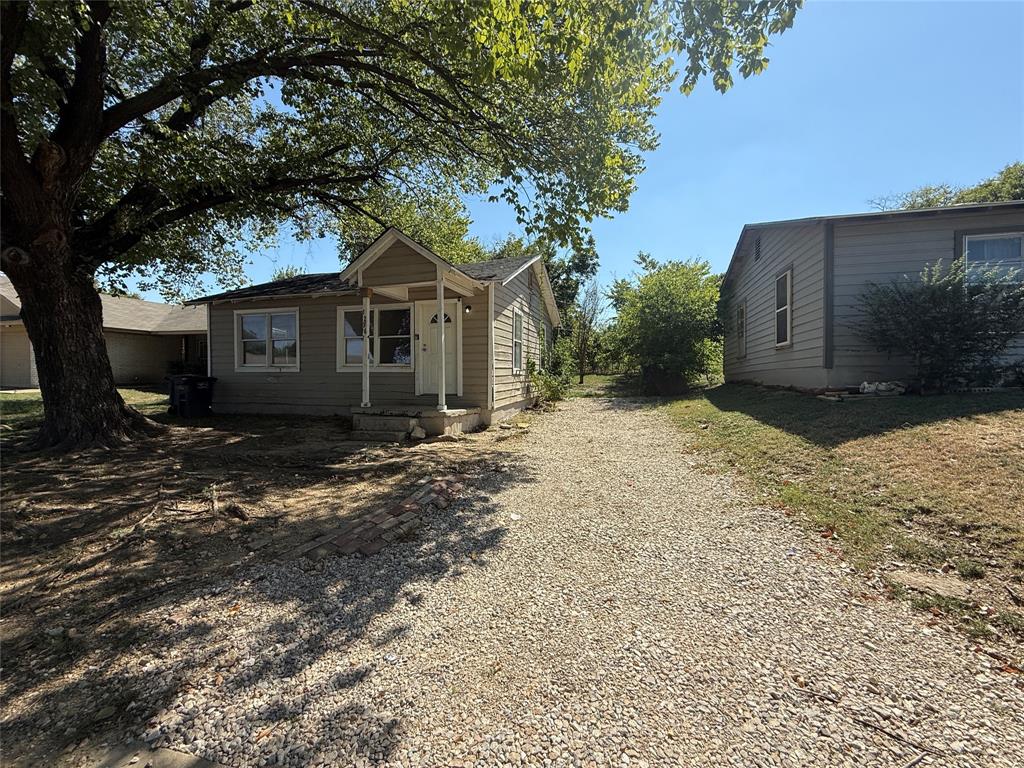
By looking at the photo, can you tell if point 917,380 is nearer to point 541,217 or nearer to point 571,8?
point 541,217

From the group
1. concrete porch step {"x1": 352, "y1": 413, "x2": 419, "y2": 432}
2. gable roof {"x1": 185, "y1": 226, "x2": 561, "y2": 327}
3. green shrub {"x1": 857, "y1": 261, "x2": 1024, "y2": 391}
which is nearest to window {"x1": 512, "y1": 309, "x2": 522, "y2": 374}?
gable roof {"x1": 185, "y1": 226, "x2": 561, "y2": 327}

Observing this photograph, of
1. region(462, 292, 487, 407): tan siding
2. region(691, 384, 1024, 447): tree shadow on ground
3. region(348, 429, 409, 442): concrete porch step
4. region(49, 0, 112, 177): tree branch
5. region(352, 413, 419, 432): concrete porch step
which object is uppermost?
region(49, 0, 112, 177): tree branch

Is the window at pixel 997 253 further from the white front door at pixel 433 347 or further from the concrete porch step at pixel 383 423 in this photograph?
the concrete porch step at pixel 383 423

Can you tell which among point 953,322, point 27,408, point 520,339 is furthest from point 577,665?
point 27,408

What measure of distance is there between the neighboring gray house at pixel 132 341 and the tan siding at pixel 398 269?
15.2 meters

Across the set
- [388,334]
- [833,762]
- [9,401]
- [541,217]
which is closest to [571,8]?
[541,217]

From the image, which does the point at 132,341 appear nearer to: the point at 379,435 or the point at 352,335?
the point at 352,335

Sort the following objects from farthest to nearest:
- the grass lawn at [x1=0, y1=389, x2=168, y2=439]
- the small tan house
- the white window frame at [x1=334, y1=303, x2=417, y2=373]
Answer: the white window frame at [x1=334, y1=303, x2=417, y2=373], the grass lawn at [x1=0, y1=389, x2=168, y2=439], the small tan house

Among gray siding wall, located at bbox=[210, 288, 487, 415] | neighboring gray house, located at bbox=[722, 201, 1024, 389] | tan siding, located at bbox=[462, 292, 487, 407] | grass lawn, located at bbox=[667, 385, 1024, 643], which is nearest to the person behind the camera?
grass lawn, located at bbox=[667, 385, 1024, 643]

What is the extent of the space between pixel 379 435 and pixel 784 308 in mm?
8921

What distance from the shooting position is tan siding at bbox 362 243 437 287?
845cm

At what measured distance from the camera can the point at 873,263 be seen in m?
7.91

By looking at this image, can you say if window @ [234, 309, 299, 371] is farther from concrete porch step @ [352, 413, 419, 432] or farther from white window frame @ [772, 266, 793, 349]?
white window frame @ [772, 266, 793, 349]

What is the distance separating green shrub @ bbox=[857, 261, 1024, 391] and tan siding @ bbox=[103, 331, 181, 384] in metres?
25.3
